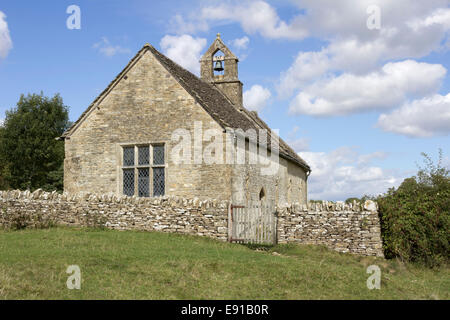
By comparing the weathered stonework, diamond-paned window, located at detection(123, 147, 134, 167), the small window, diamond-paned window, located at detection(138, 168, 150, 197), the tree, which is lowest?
the weathered stonework

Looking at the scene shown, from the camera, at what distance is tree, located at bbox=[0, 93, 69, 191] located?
4316 cm

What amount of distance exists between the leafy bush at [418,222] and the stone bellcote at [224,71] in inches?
591

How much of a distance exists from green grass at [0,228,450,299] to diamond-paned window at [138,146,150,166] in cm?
652

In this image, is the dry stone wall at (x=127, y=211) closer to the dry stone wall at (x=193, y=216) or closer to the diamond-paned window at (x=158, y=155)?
the dry stone wall at (x=193, y=216)

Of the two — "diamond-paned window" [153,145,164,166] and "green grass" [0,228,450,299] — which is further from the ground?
"diamond-paned window" [153,145,164,166]

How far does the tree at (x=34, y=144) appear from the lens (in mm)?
43156

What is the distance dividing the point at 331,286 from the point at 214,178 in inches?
379

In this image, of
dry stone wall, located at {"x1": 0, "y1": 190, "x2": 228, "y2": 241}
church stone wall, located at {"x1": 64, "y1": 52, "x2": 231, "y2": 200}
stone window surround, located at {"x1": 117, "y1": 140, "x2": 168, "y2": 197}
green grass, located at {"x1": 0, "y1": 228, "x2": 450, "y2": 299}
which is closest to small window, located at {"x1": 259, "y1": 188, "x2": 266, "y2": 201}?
church stone wall, located at {"x1": 64, "y1": 52, "x2": 231, "y2": 200}

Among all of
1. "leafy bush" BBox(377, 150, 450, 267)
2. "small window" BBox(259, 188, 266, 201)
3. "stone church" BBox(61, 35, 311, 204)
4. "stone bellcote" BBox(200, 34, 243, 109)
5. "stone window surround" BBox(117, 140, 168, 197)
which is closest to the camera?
"leafy bush" BBox(377, 150, 450, 267)

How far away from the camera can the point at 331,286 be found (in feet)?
31.7

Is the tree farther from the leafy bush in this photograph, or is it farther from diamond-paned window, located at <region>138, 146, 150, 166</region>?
the leafy bush

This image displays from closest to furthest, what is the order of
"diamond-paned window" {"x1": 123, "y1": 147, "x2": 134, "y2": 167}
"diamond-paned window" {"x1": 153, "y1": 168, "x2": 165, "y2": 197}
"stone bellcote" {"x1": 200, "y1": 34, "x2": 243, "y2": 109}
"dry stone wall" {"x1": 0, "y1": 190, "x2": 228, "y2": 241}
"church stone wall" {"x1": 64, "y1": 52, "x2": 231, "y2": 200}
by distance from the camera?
"dry stone wall" {"x1": 0, "y1": 190, "x2": 228, "y2": 241}
"church stone wall" {"x1": 64, "y1": 52, "x2": 231, "y2": 200}
"diamond-paned window" {"x1": 153, "y1": 168, "x2": 165, "y2": 197}
"diamond-paned window" {"x1": 123, "y1": 147, "x2": 134, "y2": 167}
"stone bellcote" {"x1": 200, "y1": 34, "x2": 243, "y2": 109}

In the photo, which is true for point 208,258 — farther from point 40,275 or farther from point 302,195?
point 302,195
